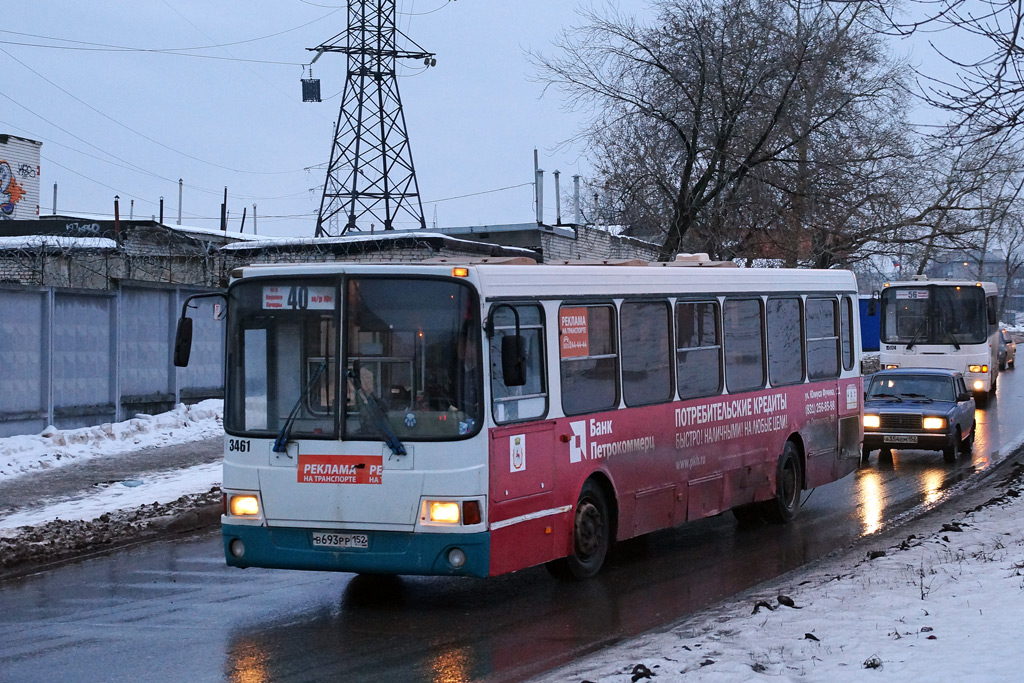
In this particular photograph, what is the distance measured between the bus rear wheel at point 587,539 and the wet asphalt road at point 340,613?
134 mm

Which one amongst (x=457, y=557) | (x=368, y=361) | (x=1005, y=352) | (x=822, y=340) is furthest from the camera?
(x=1005, y=352)

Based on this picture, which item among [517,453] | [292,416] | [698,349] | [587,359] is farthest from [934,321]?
[292,416]

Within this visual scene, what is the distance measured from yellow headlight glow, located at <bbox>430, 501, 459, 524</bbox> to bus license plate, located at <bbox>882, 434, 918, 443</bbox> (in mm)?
12836

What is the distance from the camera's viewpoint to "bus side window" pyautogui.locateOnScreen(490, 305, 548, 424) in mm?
8680

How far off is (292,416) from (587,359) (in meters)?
2.57

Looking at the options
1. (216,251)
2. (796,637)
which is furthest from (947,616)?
(216,251)

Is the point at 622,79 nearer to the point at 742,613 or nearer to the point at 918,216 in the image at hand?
the point at 918,216

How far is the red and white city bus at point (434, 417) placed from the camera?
8367mm

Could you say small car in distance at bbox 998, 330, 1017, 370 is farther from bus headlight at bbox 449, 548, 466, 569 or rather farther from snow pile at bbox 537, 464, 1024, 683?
bus headlight at bbox 449, 548, 466, 569

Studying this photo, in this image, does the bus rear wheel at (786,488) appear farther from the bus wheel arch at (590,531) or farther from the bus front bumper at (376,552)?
the bus front bumper at (376,552)

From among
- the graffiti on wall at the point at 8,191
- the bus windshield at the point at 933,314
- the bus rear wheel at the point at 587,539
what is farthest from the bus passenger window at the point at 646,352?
the graffiti on wall at the point at 8,191

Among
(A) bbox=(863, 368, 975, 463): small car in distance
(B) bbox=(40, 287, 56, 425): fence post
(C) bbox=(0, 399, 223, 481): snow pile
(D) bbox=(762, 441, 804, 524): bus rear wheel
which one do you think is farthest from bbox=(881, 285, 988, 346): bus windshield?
(B) bbox=(40, 287, 56, 425): fence post

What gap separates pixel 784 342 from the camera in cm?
1325

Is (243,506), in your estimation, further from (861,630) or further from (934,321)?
(934,321)
